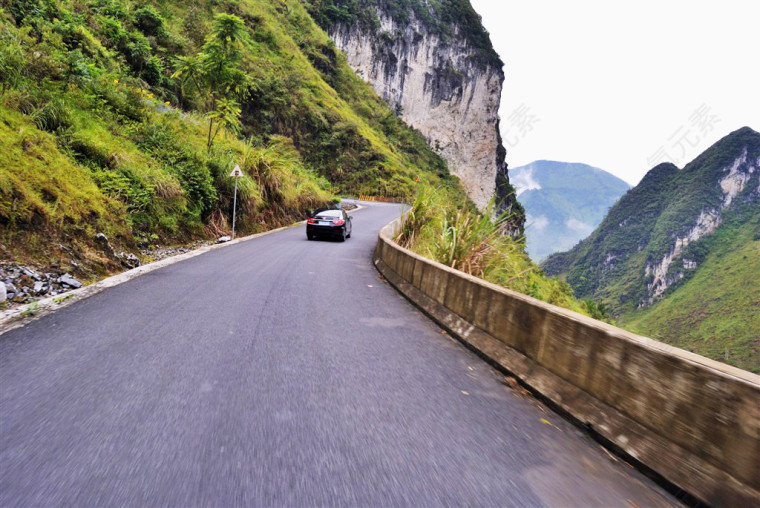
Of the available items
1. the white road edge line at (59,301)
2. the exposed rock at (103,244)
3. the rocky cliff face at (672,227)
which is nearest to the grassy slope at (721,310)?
the rocky cliff face at (672,227)

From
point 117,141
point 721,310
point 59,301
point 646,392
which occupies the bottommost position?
point 721,310

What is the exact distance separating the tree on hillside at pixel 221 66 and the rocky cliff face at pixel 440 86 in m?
75.9

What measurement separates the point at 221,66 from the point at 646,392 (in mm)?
19362

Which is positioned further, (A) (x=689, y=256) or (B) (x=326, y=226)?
(A) (x=689, y=256)

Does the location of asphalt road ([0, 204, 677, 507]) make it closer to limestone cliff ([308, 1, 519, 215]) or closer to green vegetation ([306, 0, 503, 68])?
limestone cliff ([308, 1, 519, 215])

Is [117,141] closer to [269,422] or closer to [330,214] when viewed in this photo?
[330,214]

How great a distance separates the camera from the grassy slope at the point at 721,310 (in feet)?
227

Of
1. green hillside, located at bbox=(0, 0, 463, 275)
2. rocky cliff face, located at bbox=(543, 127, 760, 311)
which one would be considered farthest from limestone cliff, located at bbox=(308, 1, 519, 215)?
green hillside, located at bbox=(0, 0, 463, 275)

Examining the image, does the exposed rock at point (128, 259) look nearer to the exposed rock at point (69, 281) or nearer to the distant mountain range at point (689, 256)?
the exposed rock at point (69, 281)

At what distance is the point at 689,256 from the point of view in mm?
128250

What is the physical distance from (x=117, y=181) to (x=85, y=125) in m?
2.25

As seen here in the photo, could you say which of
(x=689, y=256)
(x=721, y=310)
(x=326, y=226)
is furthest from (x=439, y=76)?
(x=689, y=256)

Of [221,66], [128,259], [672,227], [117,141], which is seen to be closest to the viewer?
[128,259]

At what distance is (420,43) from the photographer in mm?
95688
